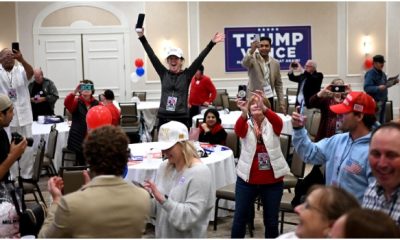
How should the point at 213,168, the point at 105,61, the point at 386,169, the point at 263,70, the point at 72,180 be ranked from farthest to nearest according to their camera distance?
the point at 105,61 → the point at 263,70 → the point at 213,168 → the point at 72,180 → the point at 386,169

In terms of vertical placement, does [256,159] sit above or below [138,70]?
below

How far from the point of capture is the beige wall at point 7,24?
511 inches

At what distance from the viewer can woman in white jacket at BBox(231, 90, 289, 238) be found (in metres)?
4.37

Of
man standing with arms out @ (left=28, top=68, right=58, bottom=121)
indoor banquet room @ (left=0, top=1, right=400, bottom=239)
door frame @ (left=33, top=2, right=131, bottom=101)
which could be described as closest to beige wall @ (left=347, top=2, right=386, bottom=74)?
indoor banquet room @ (left=0, top=1, right=400, bottom=239)

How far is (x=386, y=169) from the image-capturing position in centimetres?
233

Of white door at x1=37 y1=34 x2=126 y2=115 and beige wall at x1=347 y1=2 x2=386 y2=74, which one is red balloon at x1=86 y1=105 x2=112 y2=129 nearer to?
white door at x1=37 y1=34 x2=126 y2=115

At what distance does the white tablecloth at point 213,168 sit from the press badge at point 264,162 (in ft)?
2.55

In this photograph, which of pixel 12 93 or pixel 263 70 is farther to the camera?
pixel 263 70

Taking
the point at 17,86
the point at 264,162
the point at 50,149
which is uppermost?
the point at 17,86

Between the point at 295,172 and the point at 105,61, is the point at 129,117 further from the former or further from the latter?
the point at 295,172

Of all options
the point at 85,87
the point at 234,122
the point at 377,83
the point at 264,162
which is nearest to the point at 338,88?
the point at 264,162

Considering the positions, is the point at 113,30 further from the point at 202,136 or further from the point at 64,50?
the point at 202,136

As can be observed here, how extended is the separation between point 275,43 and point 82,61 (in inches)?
180

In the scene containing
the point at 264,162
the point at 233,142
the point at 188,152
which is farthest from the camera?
the point at 233,142
